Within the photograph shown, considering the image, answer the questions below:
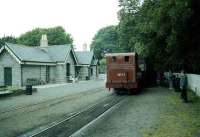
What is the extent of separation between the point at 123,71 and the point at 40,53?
25733 mm

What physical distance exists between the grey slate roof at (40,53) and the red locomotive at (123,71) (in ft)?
56.3

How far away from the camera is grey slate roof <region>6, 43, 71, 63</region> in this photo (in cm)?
4294

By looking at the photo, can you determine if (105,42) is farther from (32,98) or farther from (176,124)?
(176,124)

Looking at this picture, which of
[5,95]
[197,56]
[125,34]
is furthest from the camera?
[125,34]

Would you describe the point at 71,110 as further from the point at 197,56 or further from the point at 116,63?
the point at 116,63

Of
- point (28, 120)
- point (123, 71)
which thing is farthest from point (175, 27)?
point (123, 71)

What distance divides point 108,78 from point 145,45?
711cm

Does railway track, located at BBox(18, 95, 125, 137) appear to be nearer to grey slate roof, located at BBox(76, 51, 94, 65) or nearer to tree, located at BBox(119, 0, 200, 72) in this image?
tree, located at BBox(119, 0, 200, 72)

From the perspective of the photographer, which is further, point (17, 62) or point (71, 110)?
point (17, 62)

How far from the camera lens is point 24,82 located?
4250 centimetres

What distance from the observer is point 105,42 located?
107 metres

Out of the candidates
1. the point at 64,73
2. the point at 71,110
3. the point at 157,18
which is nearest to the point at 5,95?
the point at 71,110

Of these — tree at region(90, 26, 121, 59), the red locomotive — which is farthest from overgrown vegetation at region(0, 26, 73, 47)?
the red locomotive

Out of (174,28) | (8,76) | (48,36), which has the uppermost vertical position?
(48,36)
